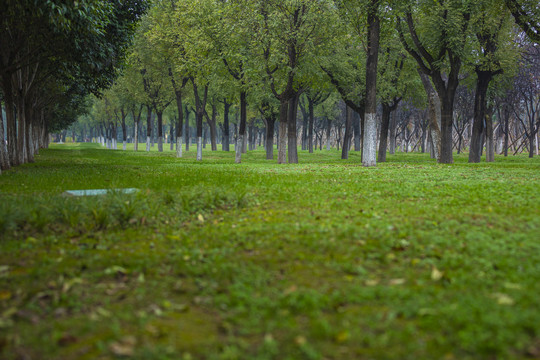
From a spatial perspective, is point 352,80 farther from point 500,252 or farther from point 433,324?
point 433,324

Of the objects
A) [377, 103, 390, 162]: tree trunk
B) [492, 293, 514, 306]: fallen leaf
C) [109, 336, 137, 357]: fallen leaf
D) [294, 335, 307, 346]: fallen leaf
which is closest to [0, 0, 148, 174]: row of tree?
[109, 336, 137, 357]: fallen leaf

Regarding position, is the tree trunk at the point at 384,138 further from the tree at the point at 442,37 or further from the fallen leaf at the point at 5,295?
the fallen leaf at the point at 5,295

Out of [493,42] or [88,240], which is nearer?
[88,240]

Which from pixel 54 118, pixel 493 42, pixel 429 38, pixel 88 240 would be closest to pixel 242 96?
pixel 429 38

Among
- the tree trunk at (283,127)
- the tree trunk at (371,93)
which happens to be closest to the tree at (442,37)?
the tree trunk at (371,93)

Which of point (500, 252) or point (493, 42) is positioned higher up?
point (493, 42)

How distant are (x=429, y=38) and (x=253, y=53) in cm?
1055

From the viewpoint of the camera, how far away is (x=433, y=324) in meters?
2.99

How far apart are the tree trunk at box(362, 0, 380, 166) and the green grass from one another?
39.7ft

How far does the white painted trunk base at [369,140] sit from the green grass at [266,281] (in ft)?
39.6

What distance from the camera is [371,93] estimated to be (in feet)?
63.7

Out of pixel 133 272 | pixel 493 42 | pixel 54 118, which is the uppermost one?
pixel 493 42

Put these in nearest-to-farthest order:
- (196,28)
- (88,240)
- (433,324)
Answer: (433,324)
(88,240)
(196,28)

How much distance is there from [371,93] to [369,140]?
244 centimetres
